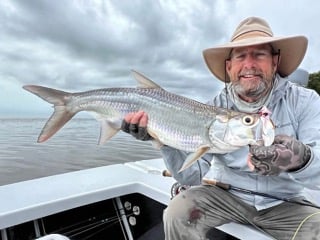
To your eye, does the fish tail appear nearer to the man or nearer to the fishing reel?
the man

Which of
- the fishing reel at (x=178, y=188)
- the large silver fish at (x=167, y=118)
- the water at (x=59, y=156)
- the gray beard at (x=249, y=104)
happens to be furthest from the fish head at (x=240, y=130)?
the water at (x=59, y=156)

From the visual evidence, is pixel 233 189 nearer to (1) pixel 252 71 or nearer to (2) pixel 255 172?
(2) pixel 255 172

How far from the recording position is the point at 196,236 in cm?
206

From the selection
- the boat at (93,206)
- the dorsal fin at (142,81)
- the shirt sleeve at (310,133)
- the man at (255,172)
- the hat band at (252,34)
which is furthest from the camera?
the hat band at (252,34)

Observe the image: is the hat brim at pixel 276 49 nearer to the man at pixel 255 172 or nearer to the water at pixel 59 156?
the man at pixel 255 172

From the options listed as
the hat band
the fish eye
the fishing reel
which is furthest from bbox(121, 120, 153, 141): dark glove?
the hat band

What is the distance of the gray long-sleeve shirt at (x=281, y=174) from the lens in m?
2.17

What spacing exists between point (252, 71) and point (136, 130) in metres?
0.91

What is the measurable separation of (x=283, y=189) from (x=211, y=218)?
0.52 metres

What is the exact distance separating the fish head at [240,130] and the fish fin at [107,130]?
2.23ft

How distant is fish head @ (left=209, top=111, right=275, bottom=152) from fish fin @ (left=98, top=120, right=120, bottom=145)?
2.23ft

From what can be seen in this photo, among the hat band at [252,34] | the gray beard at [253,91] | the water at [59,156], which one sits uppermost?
the hat band at [252,34]

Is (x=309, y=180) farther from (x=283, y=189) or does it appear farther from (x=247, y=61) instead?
(x=247, y=61)

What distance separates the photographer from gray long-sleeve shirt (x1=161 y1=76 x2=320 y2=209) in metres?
2.17
